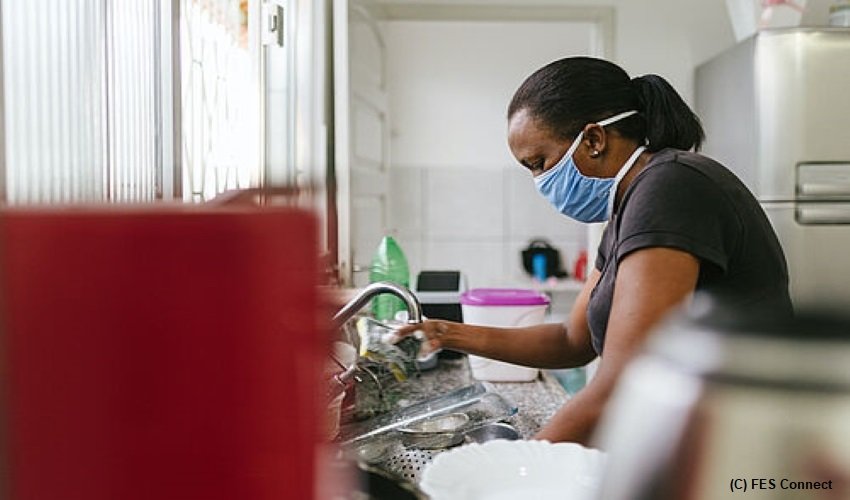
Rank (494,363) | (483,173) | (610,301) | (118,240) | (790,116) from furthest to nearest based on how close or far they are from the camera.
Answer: (483,173) < (790,116) < (494,363) < (610,301) < (118,240)

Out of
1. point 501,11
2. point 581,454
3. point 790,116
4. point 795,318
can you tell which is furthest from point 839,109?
point 795,318

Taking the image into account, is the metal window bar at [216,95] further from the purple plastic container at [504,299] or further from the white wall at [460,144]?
the white wall at [460,144]

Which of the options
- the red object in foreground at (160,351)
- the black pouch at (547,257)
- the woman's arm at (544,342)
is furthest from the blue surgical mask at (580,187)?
the black pouch at (547,257)

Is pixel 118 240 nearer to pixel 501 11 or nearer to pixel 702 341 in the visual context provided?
pixel 702 341

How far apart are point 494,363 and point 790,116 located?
1462 mm

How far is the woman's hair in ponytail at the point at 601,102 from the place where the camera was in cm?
132

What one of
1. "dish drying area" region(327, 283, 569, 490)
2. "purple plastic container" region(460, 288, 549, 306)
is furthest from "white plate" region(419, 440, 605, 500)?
"purple plastic container" region(460, 288, 549, 306)

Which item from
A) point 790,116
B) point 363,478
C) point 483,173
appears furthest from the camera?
point 483,173

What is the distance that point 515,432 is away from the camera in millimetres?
1140

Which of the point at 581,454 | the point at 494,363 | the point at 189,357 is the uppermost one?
the point at 189,357

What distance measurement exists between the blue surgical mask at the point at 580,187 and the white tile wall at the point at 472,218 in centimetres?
231

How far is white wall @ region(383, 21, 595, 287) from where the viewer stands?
3.84 meters

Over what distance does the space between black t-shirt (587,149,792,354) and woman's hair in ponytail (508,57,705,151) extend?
0.44 ft

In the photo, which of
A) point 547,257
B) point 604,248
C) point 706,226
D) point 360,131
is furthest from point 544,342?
point 547,257
